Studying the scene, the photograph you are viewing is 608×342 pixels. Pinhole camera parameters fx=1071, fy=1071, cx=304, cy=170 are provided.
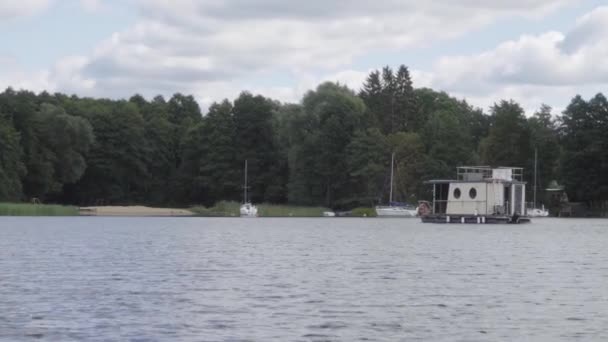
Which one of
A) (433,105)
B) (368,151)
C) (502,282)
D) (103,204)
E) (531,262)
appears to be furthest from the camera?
(433,105)

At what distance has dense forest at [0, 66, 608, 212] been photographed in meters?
131

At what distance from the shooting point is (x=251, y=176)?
146 m

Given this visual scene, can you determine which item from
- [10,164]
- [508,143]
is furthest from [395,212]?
[10,164]

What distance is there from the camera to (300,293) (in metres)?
30.5

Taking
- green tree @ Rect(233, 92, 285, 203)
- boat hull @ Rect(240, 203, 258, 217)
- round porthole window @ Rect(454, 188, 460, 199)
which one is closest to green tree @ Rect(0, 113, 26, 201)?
boat hull @ Rect(240, 203, 258, 217)

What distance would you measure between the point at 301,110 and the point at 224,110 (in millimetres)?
17609

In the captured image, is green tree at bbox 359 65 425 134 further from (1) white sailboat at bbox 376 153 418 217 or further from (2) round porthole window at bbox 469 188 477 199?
(2) round porthole window at bbox 469 188 477 199

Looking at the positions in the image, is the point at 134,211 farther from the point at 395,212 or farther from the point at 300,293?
the point at 300,293

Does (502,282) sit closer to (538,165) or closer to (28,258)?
(28,258)

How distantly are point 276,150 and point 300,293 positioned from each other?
11657cm

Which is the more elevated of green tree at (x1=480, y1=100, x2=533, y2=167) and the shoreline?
green tree at (x1=480, y1=100, x2=533, y2=167)

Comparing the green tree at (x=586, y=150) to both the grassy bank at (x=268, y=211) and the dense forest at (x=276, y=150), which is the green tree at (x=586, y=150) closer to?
the dense forest at (x=276, y=150)

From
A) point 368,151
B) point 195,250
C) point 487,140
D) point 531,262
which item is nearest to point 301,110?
point 368,151

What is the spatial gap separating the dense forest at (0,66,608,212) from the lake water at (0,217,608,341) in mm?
77690
